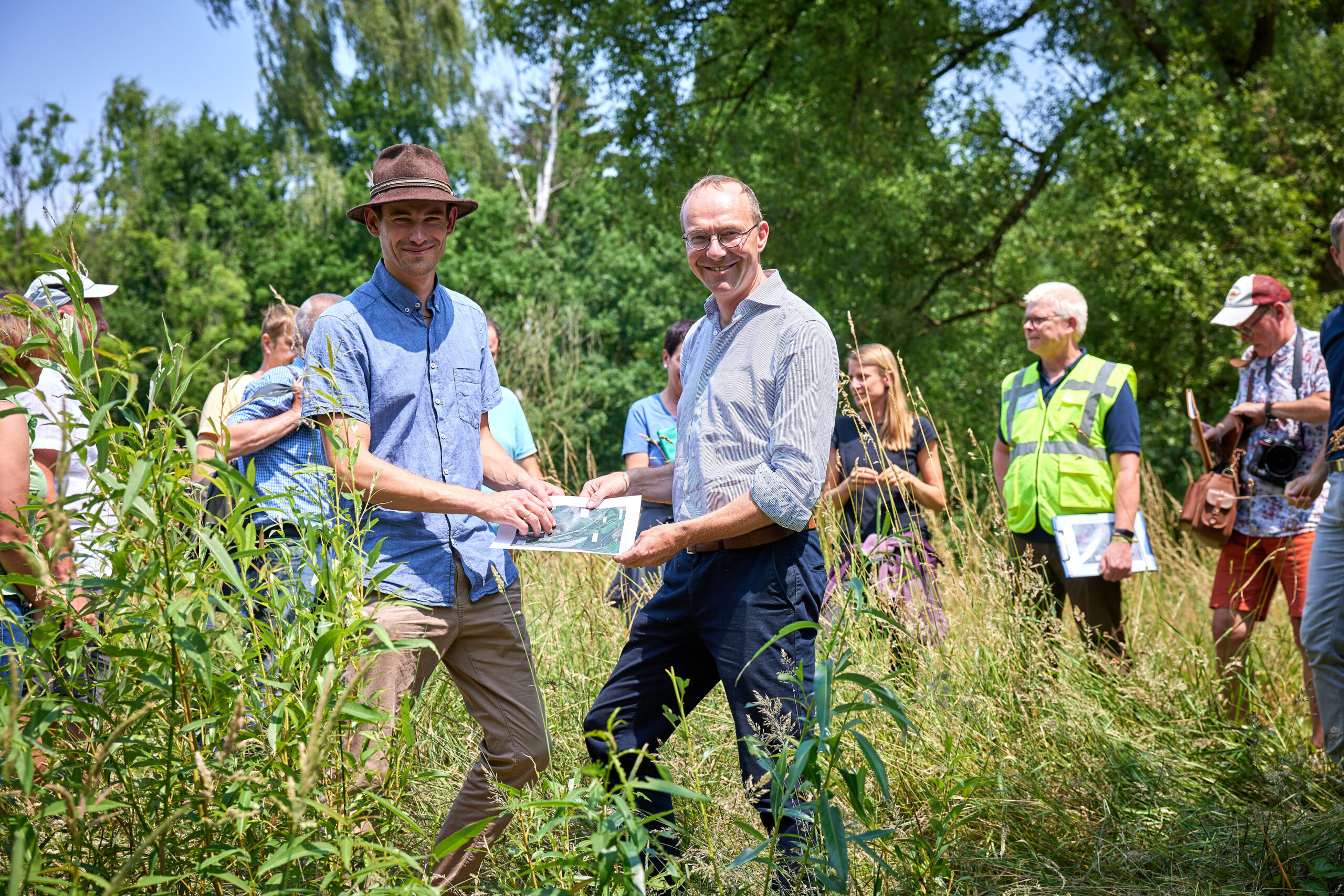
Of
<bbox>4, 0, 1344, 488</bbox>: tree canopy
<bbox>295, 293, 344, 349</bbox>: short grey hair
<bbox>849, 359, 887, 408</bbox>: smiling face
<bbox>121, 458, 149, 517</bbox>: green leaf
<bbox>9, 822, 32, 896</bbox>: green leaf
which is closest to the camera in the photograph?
<bbox>9, 822, 32, 896</bbox>: green leaf

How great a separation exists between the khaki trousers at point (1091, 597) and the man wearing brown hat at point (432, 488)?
240 centimetres

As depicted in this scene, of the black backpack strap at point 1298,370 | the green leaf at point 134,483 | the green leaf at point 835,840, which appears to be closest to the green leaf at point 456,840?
the green leaf at point 835,840

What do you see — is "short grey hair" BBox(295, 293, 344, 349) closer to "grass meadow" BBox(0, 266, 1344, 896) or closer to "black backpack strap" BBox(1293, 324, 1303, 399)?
"grass meadow" BBox(0, 266, 1344, 896)

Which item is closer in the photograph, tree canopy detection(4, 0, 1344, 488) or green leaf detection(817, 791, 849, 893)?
green leaf detection(817, 791, 849, 893)

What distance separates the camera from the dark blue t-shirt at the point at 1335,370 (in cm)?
304

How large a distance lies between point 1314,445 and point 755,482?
3.11 m

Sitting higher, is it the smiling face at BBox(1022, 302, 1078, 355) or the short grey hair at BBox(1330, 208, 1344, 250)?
the short grey hair at BBox(1330, 208, 1344, 250)

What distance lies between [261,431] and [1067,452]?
3289mm

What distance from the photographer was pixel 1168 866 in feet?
8.72

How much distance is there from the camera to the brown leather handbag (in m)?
4.33

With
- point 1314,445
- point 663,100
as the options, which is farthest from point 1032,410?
point 663,100

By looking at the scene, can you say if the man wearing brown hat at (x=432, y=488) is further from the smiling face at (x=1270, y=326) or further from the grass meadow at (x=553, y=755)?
the smiling face at (x=1270, y=326)

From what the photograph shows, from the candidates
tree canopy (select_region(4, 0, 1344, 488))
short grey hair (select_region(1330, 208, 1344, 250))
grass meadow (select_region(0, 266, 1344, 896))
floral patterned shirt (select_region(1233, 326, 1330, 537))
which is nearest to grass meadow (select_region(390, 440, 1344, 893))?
grass meadow (select_region(0, 266, 1344, 896))

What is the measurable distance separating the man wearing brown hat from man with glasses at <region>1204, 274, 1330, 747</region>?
2.97m
